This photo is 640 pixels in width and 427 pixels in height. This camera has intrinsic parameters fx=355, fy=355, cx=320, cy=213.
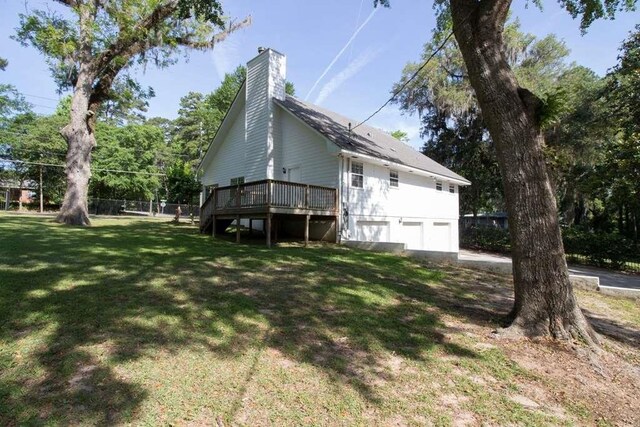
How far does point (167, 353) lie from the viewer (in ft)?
11.4

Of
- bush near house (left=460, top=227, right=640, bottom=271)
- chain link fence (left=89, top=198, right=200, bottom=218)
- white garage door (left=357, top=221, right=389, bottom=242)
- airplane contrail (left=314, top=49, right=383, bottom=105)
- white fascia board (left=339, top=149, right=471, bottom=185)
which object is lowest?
bush near house (left=460, top=227, right=640, bottom=271)

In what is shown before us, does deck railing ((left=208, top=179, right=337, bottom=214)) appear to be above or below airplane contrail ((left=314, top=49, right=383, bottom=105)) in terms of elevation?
below

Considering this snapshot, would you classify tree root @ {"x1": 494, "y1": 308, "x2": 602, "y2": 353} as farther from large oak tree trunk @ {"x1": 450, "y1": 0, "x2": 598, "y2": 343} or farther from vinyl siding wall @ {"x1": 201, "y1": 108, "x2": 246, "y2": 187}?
vinyl siding wall @ {"x1": 201, "y1": 108, "x2": 246, "y2": 187}

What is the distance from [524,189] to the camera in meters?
4.48

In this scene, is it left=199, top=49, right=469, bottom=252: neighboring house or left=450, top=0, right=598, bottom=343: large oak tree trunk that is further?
left=199, top=49, right=469, bottom=252: neighboring house

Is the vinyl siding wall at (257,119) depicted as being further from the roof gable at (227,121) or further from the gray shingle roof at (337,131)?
the gray shingle roof at (337,131)

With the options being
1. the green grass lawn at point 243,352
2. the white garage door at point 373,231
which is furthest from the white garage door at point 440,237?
the green grass lawn at point 243,352

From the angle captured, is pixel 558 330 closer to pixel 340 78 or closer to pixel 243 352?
pixel 243 352

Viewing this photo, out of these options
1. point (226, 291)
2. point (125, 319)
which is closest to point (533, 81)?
point (226, 291)

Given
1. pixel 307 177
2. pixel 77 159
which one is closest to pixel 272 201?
pixel 307 177

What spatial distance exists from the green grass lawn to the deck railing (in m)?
5.51

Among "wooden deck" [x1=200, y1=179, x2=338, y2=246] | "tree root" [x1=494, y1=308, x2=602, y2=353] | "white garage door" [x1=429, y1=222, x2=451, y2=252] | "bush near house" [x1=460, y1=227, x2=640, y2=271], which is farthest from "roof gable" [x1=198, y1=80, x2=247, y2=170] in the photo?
"bush near house" [x1=460, y1=227, x2=640, y2=271]

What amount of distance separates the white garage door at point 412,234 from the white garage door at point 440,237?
134 cm

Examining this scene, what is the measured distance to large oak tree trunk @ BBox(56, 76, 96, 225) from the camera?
15.8m
